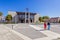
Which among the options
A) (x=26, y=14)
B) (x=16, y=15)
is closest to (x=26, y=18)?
(x=26, y=14)

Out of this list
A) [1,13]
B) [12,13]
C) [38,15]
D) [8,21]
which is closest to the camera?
[8,21]

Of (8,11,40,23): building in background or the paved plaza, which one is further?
(8,11,40,23): building in background

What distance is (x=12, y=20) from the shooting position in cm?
6975

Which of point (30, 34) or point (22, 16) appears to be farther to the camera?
point (22, 16)

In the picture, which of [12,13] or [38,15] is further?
[38,15]

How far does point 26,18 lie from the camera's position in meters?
70.3

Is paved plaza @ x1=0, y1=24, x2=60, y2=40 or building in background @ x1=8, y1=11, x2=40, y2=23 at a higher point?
building in background @ x1=8, y1=11, x2=40, y2=23

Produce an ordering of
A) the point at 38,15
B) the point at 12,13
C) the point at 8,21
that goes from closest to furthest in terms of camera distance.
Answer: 1. the point at 8,21
2. the point at 12,13
3. the point at 38,15

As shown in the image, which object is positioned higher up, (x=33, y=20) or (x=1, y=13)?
(x=1, y=13)

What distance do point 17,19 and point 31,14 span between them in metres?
10.5

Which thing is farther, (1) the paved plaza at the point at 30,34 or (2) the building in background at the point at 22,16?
(2) the building in background at the point at 22,16

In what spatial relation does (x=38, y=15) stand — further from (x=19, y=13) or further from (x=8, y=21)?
(x=8, y=21)

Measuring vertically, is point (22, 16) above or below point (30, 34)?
above

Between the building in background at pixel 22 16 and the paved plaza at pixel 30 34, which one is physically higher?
the building in background at pixel 22 16
